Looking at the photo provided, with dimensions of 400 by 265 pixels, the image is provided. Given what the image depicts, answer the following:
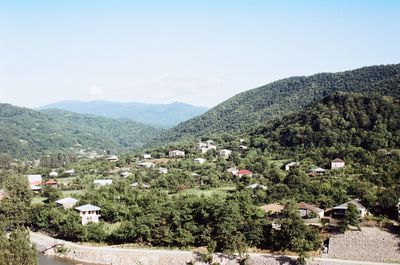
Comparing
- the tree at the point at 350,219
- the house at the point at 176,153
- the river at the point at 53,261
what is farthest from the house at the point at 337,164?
the river at the point at 53,261

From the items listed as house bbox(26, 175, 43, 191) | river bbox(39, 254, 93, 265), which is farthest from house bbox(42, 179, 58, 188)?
river bbox(39, 254, 93, 265)

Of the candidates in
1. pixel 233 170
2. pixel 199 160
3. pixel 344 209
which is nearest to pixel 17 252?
pixel 344 209

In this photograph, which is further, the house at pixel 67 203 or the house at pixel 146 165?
the house at pixel 146 165

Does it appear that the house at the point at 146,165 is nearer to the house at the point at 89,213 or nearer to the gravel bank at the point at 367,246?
the house at the point at 89,213

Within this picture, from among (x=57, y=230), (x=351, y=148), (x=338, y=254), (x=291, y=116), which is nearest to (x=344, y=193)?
(x=338, y=254)

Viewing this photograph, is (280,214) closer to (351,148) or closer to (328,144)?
(351,148)

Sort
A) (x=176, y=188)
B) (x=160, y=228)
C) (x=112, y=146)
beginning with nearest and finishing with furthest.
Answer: (x=160, y=228) < (x=176, y=188) < (x=112, y=146)
